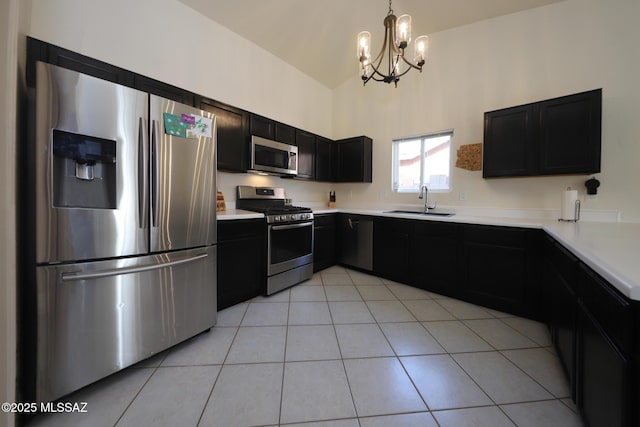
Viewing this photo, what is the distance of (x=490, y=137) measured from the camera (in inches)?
99.7

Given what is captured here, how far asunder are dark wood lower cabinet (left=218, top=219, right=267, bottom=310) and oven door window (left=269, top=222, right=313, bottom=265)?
124 mm

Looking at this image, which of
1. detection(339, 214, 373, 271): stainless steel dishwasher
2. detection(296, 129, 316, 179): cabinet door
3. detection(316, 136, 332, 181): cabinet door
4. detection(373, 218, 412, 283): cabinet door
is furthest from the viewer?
detection(316, 136, 332, 181): cabinet door

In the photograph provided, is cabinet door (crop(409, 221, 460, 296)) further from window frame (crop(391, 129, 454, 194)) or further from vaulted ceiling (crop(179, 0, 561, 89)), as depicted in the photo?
vaulted ceiling (crop(179, 0, 561, 89))

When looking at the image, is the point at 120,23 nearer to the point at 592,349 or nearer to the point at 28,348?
the point at 28,348

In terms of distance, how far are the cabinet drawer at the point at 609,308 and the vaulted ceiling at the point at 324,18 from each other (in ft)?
10.4

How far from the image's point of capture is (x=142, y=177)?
1.41m

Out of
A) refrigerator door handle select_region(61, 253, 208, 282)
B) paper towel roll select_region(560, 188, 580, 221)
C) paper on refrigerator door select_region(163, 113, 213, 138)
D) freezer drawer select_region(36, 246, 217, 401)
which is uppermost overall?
paper on refrigerator door select_region(163, 113, 213, 138)

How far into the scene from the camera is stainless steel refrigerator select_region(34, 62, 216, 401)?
1.13m

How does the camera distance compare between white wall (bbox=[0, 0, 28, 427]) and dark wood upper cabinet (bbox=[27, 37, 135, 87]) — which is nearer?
white wall (bbox=[0, 0, 28, 427])

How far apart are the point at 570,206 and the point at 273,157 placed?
3145 mm

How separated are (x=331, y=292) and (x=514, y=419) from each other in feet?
5.72

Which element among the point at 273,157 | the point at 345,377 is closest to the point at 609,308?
the point at 345,377

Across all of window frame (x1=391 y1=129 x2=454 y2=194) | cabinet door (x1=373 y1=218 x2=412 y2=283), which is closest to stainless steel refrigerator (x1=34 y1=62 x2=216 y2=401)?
cabinet door (x1=373 y1=218 x2=412 y2=283)

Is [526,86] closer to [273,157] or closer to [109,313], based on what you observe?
[273,157]
